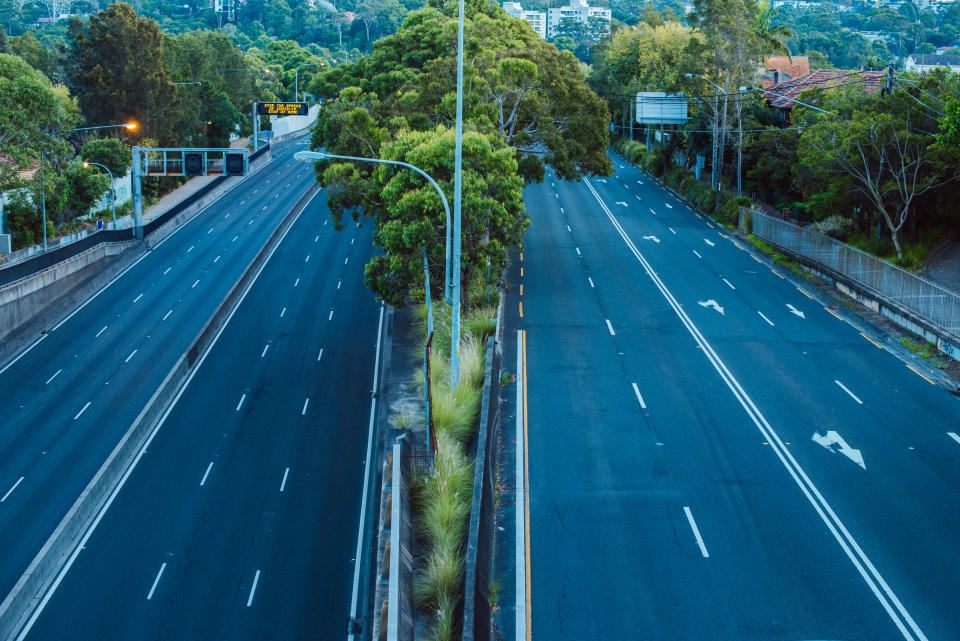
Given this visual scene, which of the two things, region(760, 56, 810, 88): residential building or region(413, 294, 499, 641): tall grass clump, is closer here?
region(413, 294, 499, 641): tall grass clump

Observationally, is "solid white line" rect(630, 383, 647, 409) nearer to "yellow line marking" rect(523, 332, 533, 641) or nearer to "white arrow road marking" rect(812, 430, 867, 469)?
"yellow line marking" rect(523, 332, 533, 641)

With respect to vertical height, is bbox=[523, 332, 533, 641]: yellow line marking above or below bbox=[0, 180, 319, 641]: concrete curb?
above

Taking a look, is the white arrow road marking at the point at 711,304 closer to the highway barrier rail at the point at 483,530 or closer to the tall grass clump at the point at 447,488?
the tall grass clump at the point at 447,488

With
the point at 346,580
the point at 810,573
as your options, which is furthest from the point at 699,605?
the point at 346,580

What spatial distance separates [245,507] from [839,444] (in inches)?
604

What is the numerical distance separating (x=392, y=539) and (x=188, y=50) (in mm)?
83001

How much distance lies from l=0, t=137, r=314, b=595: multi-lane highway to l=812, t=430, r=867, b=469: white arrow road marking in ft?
Answer: 63.6

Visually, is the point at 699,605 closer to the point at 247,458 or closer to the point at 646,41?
the point at 247,458

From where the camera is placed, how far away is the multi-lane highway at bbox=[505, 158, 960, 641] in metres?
16.2

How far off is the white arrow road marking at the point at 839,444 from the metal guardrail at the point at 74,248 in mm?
32886

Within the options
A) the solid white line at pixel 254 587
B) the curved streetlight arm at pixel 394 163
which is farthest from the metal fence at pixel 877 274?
the solid white line at pixel 254 587

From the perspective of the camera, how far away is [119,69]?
71.6 m

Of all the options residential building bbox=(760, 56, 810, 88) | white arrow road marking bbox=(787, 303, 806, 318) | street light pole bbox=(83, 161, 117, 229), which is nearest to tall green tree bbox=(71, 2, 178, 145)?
street light pole bbox=(83, 161, 117, 229)

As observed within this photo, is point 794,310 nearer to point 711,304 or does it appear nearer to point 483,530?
point 711,304
